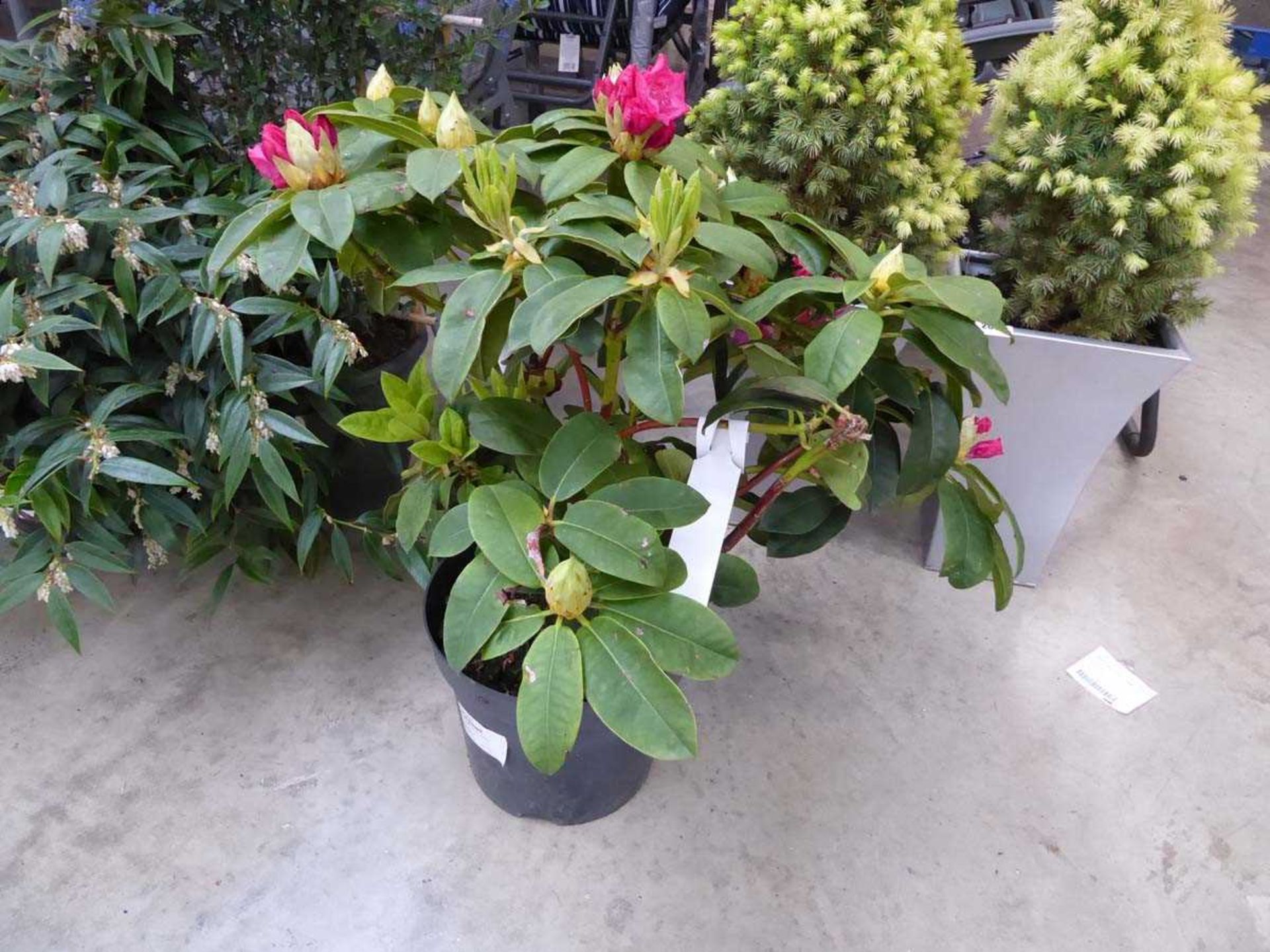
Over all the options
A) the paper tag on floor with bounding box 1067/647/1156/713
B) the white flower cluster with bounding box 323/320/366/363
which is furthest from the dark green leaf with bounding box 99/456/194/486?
the paper tag on floor with bounding box 1067/647/1156/713

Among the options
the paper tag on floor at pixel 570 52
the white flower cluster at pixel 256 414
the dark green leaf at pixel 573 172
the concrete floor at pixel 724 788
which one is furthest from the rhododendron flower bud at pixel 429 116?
the paper tag on floor at pixel 570 52

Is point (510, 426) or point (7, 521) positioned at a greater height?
point (510, 426)

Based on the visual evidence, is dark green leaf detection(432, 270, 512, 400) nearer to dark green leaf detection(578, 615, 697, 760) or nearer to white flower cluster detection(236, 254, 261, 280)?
dark green leaf detection(578, 615, 697, 760)

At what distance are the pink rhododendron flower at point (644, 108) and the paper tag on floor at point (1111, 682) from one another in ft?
4.16

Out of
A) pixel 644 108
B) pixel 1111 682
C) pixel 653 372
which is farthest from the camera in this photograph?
pixel 1111 682

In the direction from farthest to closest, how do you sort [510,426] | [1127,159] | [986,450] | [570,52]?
[570,52]
[1127,159]
[986,450]
[510,426]

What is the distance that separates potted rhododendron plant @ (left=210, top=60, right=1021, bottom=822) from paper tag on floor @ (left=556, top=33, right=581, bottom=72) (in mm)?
1982

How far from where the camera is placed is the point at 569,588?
2.79ft

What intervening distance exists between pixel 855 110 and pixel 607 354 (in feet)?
2.18

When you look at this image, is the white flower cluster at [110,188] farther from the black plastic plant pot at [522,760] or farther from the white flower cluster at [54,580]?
the black plastic plant pot at [522,760]

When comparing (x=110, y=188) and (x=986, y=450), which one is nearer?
(x=986, y=450)

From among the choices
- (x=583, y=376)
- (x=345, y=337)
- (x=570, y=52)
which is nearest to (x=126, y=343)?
(x=345, y=337)

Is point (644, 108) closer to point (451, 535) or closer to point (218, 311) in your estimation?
point (451, 535)

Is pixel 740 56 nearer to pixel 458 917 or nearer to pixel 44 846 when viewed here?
pixel 458 917
